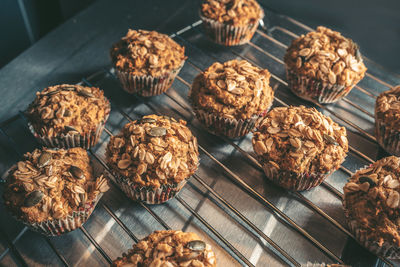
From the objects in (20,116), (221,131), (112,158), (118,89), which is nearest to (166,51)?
(118,89)

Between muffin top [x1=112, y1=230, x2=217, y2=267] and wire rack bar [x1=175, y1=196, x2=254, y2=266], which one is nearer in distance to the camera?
muffin top [x1=112, y1=230, x2=217, y2=267]

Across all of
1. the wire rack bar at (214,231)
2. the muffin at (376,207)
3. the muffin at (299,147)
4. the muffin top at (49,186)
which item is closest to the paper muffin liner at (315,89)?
the muffin at (299,147)

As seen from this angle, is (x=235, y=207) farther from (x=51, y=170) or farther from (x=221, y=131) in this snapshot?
(x=51, y=170)

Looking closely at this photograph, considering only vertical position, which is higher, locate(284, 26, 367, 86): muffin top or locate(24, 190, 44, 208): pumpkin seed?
locate(284, 26, 367, 86): muffin top

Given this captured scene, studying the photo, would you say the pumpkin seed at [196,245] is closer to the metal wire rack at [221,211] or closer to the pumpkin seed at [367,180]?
the metal wire rack at [221,211]

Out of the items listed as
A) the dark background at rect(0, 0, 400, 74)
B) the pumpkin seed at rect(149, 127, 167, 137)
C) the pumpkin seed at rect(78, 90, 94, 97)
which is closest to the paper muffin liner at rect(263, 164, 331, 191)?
the pumpkin seed at rect(149, 127, 167, 137)

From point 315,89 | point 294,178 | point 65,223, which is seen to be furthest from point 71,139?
point 315,89

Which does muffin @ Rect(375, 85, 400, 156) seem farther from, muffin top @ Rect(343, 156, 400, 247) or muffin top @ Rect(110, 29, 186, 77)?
muffin top @ Rect(110, 29, 186, 77)
